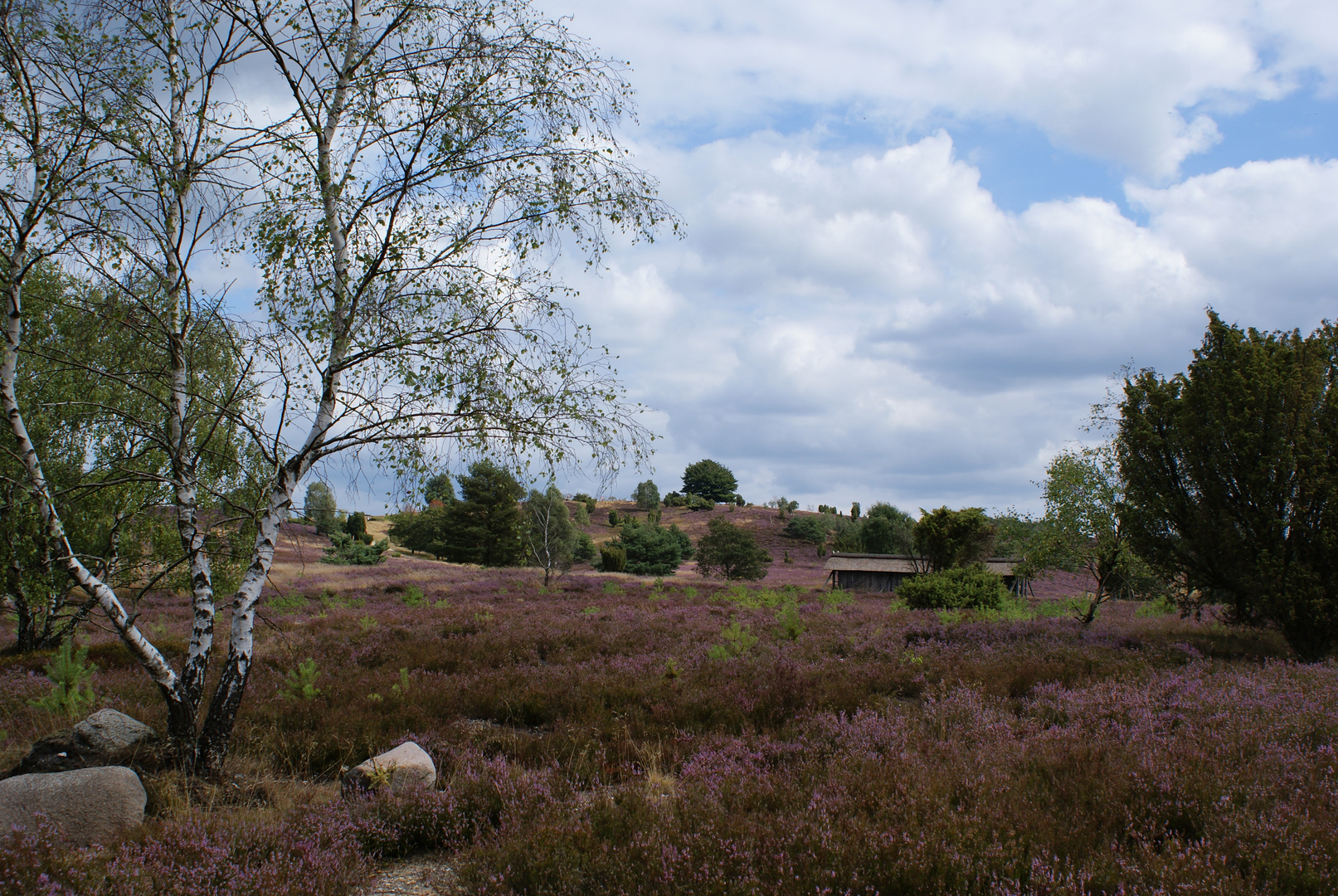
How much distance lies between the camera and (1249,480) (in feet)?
36.7

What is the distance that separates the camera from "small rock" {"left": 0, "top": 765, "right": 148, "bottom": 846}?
491cm

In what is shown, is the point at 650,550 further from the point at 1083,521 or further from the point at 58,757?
the point at 58,757

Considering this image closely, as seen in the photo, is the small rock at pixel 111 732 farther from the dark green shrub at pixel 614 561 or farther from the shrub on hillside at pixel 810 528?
the shrub on hillside at pixel 810 528

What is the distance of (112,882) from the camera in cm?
408

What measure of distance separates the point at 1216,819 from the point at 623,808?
3.98m

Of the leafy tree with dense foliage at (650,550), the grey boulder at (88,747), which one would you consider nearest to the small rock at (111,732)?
the grey boulder at (88,747)

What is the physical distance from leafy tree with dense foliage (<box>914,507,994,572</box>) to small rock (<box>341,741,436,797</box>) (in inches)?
1042

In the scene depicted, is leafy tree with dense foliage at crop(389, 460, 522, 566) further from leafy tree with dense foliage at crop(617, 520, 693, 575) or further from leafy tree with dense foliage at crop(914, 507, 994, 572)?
leafy tree with dense foliage at crop(914, 507, 994, 572)

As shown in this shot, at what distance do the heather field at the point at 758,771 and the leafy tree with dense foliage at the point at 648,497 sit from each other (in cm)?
8091

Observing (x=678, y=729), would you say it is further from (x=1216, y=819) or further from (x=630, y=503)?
(x=630, y=503)

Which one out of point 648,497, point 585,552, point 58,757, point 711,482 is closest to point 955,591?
point 58,757

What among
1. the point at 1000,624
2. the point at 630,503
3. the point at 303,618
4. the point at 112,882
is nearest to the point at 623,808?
the point at 112,882

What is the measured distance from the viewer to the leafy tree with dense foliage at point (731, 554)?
154 feet

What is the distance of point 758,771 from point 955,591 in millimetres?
15963
